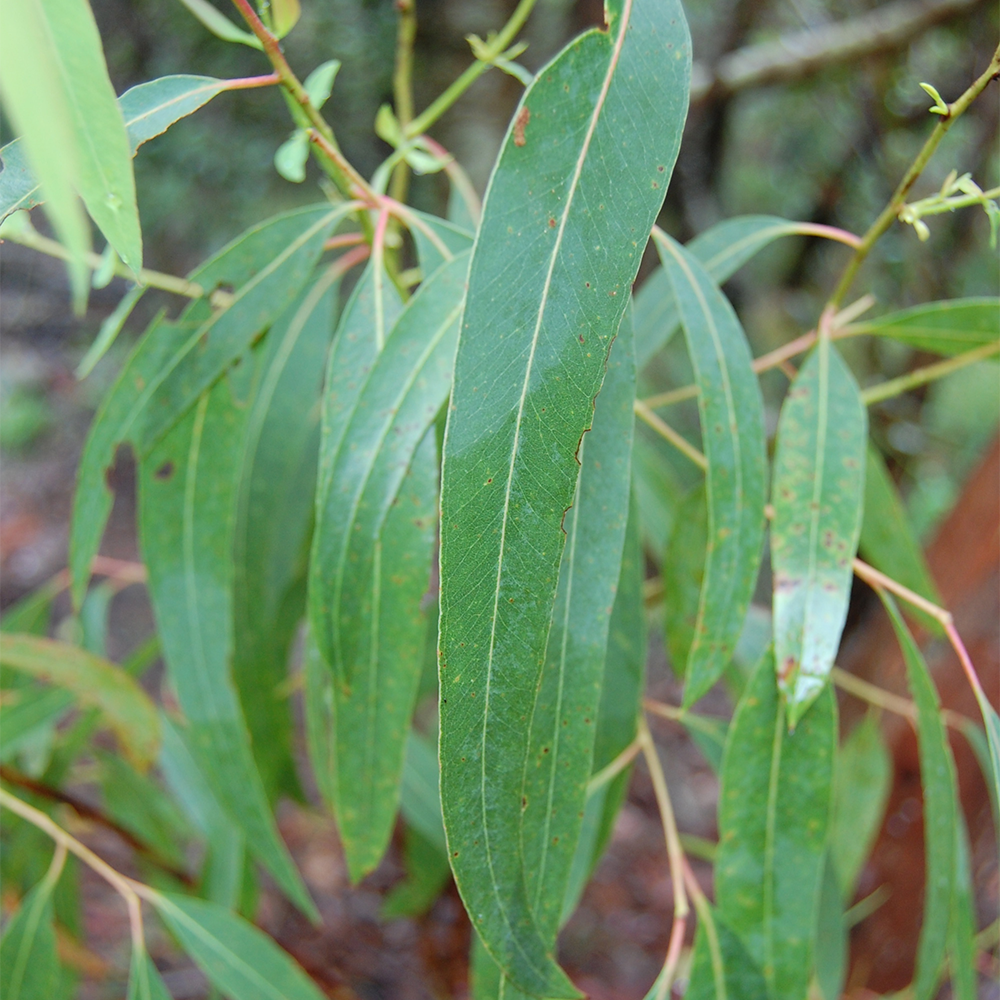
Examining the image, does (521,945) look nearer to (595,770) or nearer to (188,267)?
(595,770)

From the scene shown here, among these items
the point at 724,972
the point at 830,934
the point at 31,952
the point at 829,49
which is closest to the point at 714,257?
the point at 724,972

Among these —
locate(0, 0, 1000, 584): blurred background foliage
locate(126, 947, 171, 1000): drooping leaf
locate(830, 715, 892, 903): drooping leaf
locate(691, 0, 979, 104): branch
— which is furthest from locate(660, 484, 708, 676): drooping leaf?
locate(691, 0, 979, 104): branch

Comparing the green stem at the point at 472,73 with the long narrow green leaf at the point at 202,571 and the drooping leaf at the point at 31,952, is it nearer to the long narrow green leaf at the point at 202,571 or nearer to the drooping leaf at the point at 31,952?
the long narrow green leaf at the point at 202,571

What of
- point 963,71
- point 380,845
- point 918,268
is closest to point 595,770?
point 380,845

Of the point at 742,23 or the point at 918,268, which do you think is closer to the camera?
the point at 742,23

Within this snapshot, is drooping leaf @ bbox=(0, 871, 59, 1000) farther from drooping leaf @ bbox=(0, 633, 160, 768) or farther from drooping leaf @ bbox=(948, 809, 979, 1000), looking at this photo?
drooping leaf @ bbox=(948, 809, 979, 1000)
